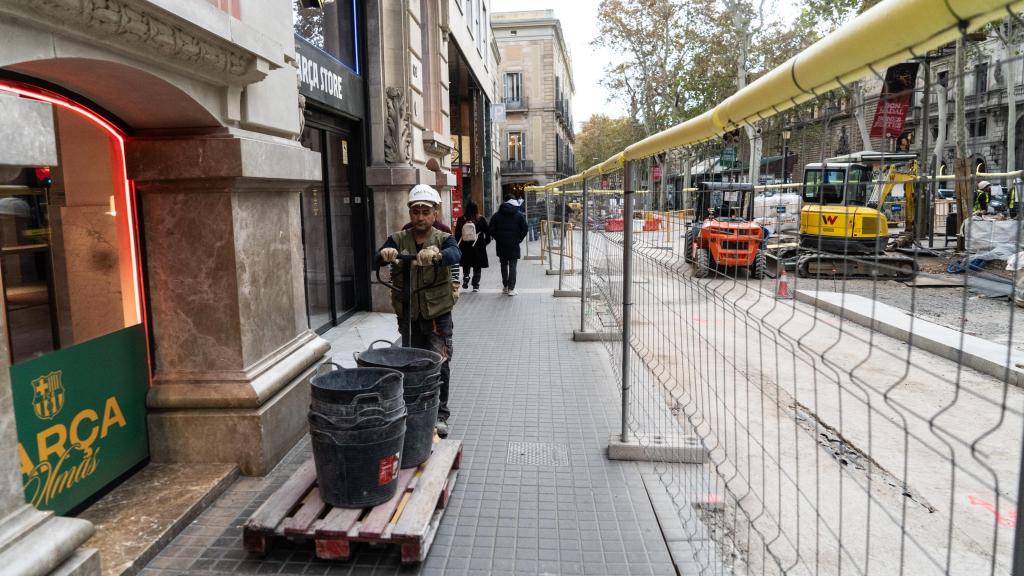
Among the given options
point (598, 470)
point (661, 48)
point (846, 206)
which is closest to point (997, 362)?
point (598, 470)

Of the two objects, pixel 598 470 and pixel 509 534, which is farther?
pixel 598 470

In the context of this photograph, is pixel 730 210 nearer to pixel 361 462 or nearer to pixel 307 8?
pixel 361 462

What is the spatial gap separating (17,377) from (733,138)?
3614mm

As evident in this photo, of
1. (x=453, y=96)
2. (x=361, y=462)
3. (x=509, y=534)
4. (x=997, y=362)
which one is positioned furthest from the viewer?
(x=453, y=96)

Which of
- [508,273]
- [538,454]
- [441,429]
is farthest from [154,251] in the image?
[508,273]

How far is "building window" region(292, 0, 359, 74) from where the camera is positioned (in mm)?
7941

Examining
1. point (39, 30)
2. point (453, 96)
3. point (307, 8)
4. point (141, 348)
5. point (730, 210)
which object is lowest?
point (141, 348)

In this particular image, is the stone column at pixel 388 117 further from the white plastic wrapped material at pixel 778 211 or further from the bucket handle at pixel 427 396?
the white plastic wrapped material at pixel 778 211

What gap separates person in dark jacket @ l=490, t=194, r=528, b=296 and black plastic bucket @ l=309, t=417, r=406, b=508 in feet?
30.7

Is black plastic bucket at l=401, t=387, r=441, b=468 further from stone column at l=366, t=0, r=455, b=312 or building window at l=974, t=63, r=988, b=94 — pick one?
stone column at l=366, t=0, r=455, b=312

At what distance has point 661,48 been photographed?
39938 millimetres

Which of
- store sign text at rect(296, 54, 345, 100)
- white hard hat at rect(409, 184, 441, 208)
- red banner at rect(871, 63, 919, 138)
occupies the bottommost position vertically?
white hard hat at rect(409, 184, 441, 208)

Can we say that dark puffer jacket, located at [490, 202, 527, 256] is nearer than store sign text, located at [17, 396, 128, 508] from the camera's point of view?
No

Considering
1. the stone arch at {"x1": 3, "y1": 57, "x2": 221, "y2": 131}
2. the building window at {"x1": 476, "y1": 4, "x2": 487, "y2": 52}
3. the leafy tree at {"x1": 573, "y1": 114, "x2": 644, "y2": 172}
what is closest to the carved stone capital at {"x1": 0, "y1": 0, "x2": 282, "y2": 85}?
the stone arch at {"x1": 3, "y1": 57, "x2": 221, "y2": 131}
